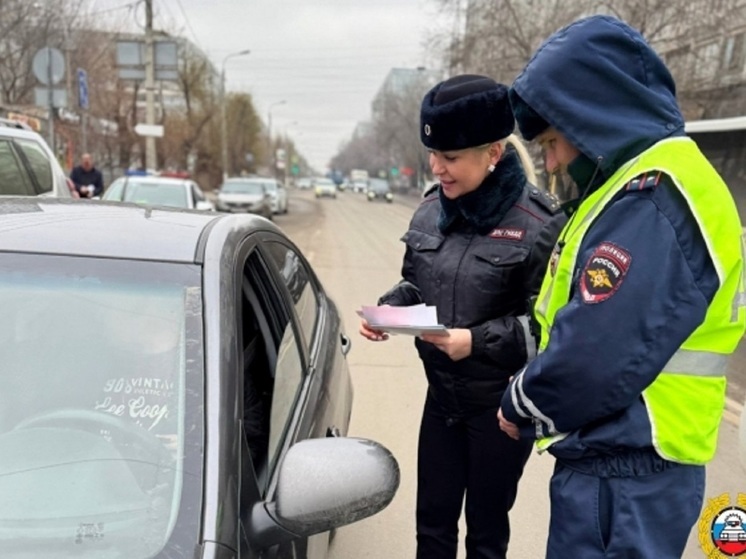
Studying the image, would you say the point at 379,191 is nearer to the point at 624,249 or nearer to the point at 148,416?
the point at 148,416

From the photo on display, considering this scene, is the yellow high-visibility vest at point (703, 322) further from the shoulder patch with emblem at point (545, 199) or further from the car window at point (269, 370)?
the car window at point (269, 370)

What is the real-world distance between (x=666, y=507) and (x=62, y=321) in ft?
4.98

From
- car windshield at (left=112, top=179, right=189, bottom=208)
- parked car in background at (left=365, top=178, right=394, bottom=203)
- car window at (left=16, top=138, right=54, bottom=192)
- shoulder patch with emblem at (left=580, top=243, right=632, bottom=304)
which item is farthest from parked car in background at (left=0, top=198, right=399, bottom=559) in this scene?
parked car in background at (left=365, top=178, right=394, bottom=203)

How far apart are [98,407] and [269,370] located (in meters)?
0.60

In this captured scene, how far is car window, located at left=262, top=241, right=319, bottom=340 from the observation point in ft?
8.20

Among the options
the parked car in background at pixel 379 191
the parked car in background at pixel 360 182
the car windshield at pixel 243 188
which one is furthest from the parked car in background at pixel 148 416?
the parked car in background at pixel 360 182

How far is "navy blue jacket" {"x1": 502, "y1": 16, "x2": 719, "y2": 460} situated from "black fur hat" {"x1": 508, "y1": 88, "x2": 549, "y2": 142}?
0.06 metres

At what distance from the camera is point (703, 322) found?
1.34 meters

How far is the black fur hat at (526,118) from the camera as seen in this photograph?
154cm

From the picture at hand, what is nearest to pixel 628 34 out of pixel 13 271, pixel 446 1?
pixel 13 271

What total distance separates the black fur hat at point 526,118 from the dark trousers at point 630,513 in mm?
816

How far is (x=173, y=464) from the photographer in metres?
1.42

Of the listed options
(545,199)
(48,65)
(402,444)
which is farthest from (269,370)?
(48,65)

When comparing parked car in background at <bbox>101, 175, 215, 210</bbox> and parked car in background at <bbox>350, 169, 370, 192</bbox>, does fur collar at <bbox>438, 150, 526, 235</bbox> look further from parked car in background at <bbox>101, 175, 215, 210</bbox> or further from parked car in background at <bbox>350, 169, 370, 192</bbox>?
parked car in background at <bbox>350, 169, 370, 192</bbox>
